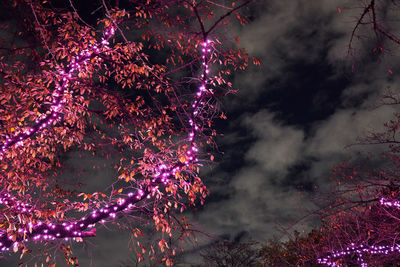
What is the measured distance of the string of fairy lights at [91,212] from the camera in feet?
15.0

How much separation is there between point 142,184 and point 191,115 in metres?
1.62

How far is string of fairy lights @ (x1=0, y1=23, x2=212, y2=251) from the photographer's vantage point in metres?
→ 4.57

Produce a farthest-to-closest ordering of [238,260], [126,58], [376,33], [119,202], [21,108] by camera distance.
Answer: [238,260]
[126,58]
[21,108]
[119,202]
[376,33]

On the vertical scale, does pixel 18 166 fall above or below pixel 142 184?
above

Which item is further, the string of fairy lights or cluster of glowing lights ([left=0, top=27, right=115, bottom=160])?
cluster of glowing lights ([left=0, top=27, right=115, bottom=160])

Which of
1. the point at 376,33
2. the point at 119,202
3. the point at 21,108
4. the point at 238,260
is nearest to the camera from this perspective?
the point at 376,33

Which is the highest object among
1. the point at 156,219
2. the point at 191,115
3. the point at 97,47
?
the point at 97,47

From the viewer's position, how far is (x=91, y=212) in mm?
4973

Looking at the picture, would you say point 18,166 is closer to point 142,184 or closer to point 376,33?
point 142,184

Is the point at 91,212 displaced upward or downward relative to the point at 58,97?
downward

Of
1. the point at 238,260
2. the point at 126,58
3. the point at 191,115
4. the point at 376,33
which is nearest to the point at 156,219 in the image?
the point at 191,115

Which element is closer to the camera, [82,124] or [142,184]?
[142,184]

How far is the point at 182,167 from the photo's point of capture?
17.0 ft

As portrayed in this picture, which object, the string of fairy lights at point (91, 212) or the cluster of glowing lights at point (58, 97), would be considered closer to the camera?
the string of fairy lights at point (91, 212)
